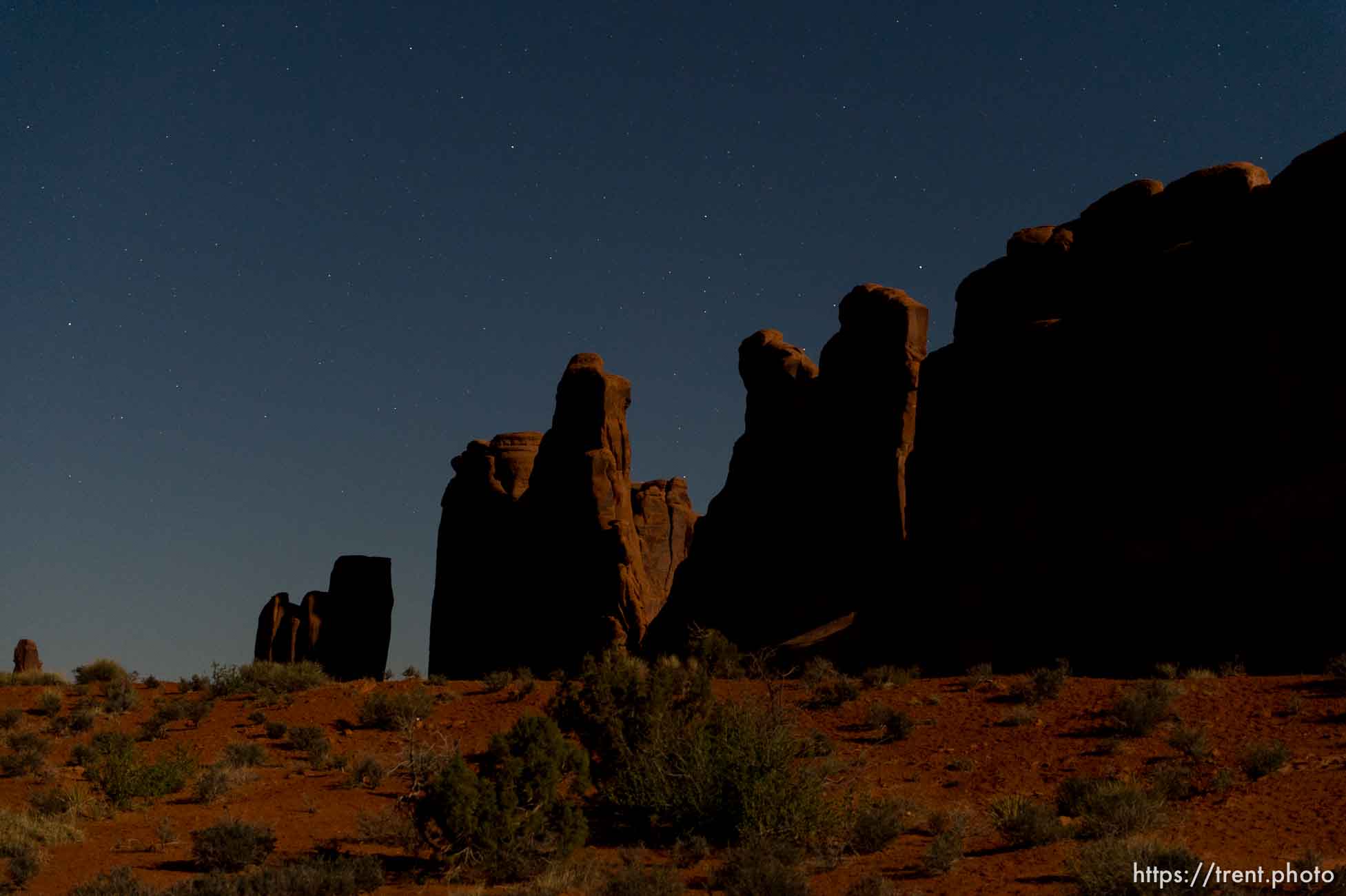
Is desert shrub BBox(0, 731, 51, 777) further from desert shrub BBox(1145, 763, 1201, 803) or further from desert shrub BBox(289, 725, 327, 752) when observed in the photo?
desert shrub BBox(1145, 763, 1201, 803)

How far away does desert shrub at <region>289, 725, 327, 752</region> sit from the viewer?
19.6 meters

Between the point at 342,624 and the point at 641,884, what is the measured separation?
5304 centimetres

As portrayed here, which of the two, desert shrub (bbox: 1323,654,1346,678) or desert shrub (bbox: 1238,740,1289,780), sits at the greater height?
desert shrub (bbox: 1323,654,1346,678)

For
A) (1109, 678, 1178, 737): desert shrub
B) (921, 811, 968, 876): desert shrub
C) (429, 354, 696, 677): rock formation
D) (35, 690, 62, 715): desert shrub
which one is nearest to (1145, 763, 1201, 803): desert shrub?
(1109, 678, 1178, 737): desert shrub

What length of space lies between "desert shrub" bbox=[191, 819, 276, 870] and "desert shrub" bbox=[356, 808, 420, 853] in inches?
43.6

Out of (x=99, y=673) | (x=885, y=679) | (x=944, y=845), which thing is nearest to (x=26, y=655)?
(x=99, y=673)

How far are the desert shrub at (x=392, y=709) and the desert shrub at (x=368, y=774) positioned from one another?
3.33 meters

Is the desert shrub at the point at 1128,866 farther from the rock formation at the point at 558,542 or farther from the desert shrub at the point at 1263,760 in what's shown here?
the rock formation at the point at 558,542

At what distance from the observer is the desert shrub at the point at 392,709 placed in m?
21.2

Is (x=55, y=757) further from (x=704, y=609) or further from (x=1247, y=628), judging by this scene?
(x=704, y=609)

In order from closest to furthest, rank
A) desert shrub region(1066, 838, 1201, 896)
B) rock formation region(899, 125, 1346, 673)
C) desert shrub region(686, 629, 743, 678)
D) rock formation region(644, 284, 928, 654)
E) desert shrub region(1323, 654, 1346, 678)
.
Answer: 1. desert shrub region(1066, 838, 1201, 896)
2. desert shrub region(1323, 654, 1346, 678)
3. desert shrub region(686, 629, 743, 678)
4. rock formation region(899, 125, 1346, 673)
5. rock formation region(644, 284, 928, 654)

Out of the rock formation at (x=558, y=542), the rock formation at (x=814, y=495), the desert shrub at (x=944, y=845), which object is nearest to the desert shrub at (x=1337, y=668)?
the desert shrub at (x=944, y=845)

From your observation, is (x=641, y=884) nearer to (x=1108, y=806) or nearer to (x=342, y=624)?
(x=1108, y=806)

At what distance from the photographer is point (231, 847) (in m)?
12.0
